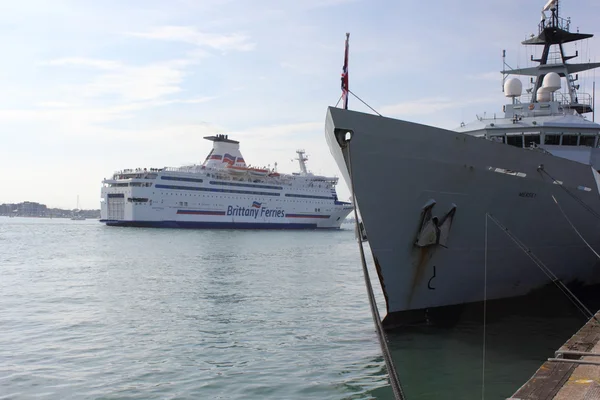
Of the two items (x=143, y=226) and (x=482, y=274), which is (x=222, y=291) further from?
(x=143, y=226)

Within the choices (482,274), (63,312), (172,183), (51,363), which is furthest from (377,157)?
(172,183)

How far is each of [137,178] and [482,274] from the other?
6351 centimetres

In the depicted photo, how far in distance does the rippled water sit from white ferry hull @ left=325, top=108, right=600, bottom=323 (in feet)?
3.16

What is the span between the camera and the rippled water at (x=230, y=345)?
27.1 feet

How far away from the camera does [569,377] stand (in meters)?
5.14

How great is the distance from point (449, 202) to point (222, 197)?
62747 mm

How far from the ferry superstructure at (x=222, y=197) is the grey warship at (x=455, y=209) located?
5978 centimetres

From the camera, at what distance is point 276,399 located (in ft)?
25.3

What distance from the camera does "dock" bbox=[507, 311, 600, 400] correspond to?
4.60 meters

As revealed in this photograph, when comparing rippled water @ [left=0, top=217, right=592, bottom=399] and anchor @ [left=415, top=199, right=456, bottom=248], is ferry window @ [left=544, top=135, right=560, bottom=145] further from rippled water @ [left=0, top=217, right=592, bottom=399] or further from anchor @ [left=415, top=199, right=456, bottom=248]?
anchor @ [left=415, top=199, right=456, bottom=248]

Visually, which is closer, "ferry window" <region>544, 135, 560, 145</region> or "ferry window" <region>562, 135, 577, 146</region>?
"ferry window" <region>544, 135, 560, 145</region>

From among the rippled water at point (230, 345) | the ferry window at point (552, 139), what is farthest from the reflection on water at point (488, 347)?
the ferry window at point (552, 139)

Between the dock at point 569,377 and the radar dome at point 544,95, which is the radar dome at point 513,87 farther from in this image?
the dock at point 569,377

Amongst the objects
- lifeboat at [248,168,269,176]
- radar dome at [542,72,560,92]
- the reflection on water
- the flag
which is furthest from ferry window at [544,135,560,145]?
lifeboat at [248,168,269,176]
